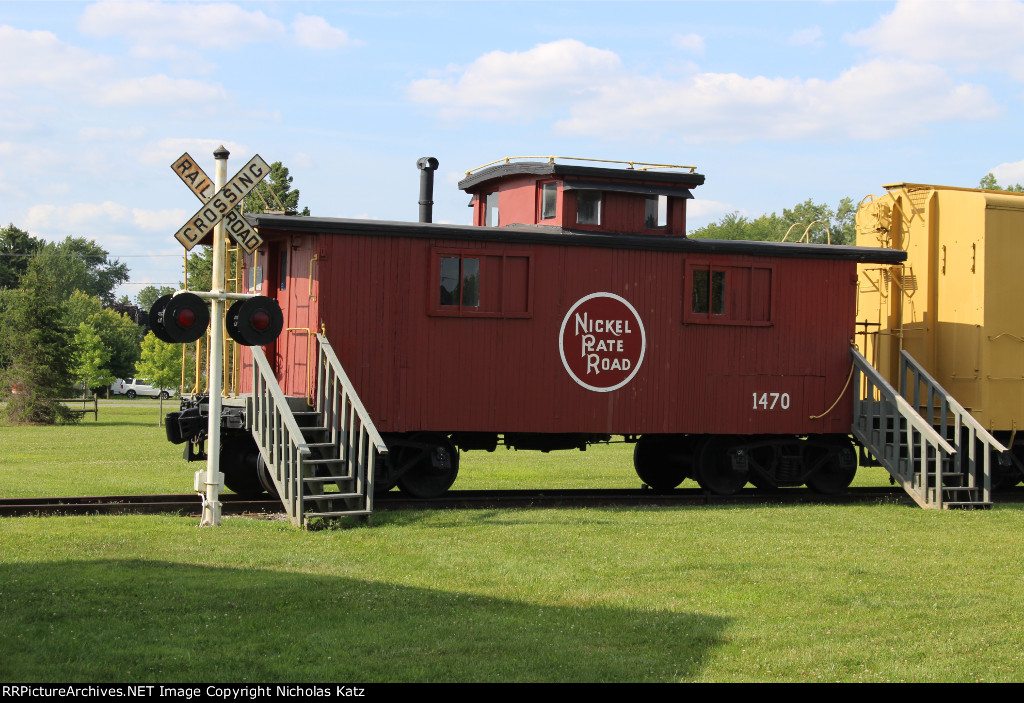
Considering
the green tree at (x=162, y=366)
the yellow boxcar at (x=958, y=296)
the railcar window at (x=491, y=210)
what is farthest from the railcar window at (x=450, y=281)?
the green tree at (x=162, y=366)

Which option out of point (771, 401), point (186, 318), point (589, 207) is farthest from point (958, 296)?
point (186, 318)

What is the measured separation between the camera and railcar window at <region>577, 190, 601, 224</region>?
16688 millimetres

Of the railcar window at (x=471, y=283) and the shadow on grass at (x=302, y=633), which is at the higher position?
the railcar window at (x=471, y=283)

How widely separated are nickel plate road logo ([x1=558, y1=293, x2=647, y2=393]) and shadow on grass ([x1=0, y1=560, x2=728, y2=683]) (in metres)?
7.34

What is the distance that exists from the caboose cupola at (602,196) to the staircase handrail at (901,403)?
3671mm

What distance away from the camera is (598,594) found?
31.0ft

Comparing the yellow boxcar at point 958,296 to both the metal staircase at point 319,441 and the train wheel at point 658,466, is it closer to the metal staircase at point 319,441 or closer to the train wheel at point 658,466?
the train wheel at point 658,466

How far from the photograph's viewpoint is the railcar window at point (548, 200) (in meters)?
16.8

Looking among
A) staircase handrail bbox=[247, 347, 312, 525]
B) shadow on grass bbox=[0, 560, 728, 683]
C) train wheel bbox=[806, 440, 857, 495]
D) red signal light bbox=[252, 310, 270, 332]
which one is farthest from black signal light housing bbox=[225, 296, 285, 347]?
train wheel bbox=[806, 440, 857, 495]

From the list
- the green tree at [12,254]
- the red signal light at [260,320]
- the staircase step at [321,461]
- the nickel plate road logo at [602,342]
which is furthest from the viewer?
the green tree at [12,254]

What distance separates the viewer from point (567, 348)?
1638 centimetres

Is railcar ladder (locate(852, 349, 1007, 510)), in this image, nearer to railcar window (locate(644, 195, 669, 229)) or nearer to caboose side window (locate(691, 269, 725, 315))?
caboose side window (locate(691, 269, 725, 315))
